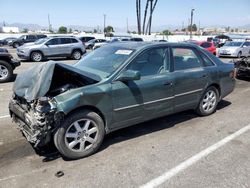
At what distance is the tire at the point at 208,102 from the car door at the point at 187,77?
218mm

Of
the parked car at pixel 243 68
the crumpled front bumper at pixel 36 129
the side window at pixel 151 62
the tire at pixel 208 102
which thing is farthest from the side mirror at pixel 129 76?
the parked car at pixel 243 68

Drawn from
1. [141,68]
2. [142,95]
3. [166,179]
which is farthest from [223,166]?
[141,68]

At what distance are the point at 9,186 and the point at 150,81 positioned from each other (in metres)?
2.53

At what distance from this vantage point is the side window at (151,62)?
4.41m

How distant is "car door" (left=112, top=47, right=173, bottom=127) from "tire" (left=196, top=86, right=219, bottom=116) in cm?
101

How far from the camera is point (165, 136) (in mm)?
4676

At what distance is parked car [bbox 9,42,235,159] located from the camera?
3.63 meters

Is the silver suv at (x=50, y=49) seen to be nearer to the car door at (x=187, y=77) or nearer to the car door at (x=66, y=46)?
the car door at (x=66, y=46)

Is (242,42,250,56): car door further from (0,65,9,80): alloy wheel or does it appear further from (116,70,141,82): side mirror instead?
(116,70,141,82): side mirror

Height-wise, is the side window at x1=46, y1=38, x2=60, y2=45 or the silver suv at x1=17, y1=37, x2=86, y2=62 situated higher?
the side window at x1=46, y1=38, x2=60, y2=45

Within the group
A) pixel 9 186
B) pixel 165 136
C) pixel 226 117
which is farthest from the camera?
pixel 226 117

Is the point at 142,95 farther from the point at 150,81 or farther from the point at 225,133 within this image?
the point at 225,133

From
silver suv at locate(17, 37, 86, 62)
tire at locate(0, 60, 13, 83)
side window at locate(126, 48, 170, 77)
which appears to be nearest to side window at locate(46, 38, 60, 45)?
silver suv at locate(17, 37, 86, 62)

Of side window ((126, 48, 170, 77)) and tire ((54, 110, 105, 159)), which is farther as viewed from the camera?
side window ((126, 48, 170, 77))
